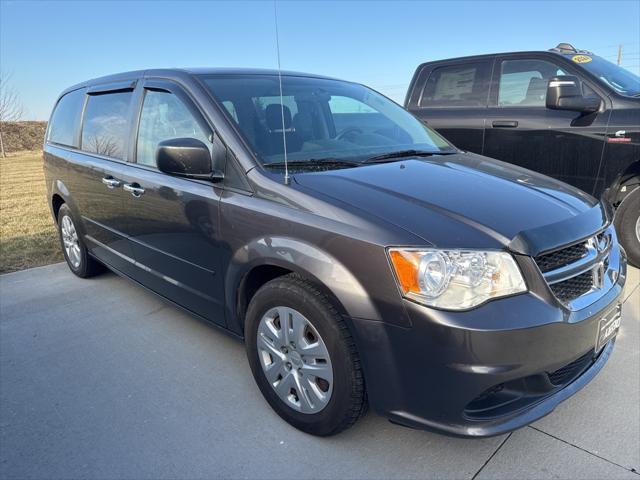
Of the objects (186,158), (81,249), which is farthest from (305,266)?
(81,249)

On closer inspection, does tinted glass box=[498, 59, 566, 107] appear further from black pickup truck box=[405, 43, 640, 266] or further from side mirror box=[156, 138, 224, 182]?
side mirror box=[156, 138, 224, 182]

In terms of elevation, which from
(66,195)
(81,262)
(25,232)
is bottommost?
(25,232)

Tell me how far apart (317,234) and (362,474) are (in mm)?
1041

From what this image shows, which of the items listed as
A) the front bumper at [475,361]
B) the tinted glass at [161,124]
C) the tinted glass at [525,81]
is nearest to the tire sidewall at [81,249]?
the tinted glass at [161,124]

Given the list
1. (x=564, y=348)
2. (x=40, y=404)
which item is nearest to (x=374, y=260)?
(x=564, y=348)

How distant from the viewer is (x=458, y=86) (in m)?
5.34

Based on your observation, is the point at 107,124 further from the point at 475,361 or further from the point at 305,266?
the point at 475,361

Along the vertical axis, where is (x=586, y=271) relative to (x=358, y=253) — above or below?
below

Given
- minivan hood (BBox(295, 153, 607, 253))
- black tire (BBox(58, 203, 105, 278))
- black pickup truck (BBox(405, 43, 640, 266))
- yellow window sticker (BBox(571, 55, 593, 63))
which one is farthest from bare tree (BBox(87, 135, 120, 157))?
yellow window sticker (BBox(571, 55, 593, 63))

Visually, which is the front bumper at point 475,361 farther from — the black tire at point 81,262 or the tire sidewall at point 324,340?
the black tire at point 81,262

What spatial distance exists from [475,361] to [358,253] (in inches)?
23.1

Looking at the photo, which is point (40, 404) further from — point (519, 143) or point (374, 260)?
point (519, 143)

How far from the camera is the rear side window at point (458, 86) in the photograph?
5152 mm

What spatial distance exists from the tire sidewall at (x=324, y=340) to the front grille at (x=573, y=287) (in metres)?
0.87
